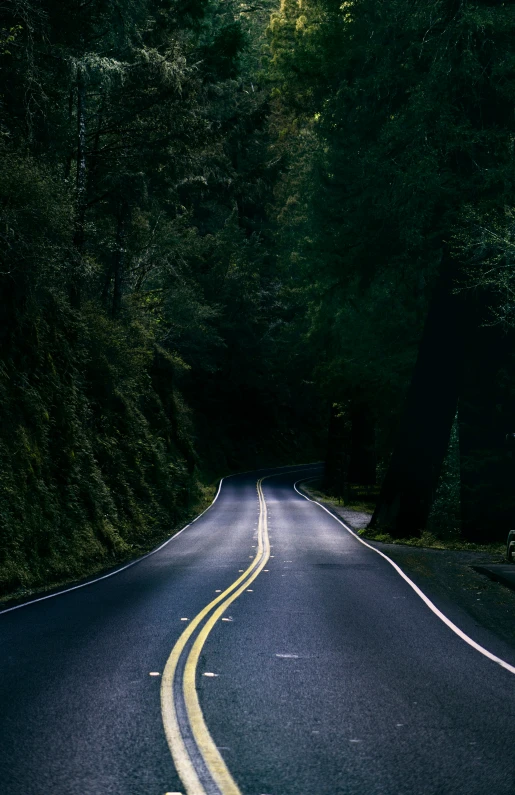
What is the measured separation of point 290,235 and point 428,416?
35.4 ft

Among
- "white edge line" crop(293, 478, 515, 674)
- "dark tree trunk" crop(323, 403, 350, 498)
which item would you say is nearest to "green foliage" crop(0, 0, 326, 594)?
"white edge line" crop(293, 478, 515, 674)

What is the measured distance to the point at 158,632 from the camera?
10.7m

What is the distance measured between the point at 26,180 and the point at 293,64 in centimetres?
1524

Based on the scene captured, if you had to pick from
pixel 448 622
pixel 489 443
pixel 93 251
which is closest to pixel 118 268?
pixel 93 251

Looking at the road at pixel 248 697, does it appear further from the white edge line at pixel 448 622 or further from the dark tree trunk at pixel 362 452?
the dark tree trunk at pixel 362 452

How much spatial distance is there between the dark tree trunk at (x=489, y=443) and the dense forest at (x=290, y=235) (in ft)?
0.23

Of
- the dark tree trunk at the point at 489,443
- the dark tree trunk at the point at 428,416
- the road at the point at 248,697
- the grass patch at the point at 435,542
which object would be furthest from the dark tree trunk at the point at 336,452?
the road at the point at 248,697

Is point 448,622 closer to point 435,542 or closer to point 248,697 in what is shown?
point 248,697

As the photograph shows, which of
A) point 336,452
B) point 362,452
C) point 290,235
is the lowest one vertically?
point 362,452

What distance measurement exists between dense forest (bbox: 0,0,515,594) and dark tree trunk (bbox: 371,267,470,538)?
0.07 m

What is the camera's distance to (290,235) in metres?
33.6

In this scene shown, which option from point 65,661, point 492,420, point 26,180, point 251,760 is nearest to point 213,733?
point 251,760

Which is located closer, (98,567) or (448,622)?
(448,622)

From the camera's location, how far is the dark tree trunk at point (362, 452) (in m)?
52.9
